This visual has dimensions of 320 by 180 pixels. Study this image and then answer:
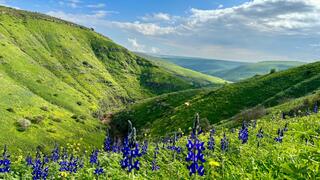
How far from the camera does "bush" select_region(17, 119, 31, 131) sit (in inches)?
4040

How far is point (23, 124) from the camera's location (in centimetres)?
10425

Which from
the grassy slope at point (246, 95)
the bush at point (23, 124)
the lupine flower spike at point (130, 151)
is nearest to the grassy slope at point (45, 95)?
the bush at point (23, 124)

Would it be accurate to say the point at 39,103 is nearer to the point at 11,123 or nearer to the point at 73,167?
the point at 11,123

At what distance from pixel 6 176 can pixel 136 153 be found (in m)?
5.36

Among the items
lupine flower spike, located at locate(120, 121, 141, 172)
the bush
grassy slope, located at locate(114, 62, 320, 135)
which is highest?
lupine flower spike, located at locate(120, 121, 141, 172)

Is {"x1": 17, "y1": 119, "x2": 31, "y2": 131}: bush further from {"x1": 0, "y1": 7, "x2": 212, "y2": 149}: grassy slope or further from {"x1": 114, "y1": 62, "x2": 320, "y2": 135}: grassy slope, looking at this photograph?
{"x1": 114, "y1": 62, "x2": 320, "y2": 135}: grassy slope

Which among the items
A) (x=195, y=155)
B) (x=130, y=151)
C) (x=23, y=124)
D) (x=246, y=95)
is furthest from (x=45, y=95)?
(x=195, y=155)

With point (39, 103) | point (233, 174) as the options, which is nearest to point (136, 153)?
point (233, 174)

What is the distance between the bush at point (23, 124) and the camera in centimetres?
10262

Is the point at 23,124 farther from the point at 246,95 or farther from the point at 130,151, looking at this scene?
the point at 130,151

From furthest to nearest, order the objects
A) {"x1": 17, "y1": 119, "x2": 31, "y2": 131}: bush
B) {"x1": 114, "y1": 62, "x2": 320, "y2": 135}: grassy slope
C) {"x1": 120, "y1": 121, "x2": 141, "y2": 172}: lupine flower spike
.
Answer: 1. {"x1": 17, "y1": 119, "x2": 31, "y2": 131}: bush
2. {"x1": 114, "y1": 62, "x2": 320, "y2": 135}: grassy slope
3. {"x1": 120, "y1": 121, "x2": 141, "y2": 172}: lupine flower spike

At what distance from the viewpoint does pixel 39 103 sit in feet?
421

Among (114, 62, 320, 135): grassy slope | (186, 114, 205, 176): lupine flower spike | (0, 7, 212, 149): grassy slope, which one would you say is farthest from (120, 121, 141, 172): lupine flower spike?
(0, 7, 212, 149): grassy slope

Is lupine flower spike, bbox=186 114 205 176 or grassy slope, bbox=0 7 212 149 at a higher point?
lupine flower spike, bbox=186 114 205 176
